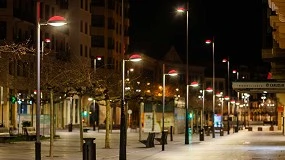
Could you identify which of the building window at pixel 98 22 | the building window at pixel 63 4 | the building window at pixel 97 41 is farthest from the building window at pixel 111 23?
the building window at pixel 63 4

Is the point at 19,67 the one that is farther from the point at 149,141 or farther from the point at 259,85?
the point at 259,85

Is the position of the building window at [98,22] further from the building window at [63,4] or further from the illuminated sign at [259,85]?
the illuminated sign at [259,85]

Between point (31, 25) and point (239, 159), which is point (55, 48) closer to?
point (31, 25)

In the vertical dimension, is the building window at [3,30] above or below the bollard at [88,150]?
above

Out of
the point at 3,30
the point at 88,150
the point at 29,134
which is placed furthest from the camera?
the point at 3,30

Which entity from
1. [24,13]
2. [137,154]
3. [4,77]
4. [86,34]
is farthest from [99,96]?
[86,34]

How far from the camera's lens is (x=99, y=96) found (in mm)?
47906

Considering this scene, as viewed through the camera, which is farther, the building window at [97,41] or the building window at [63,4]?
the building window at [97,41]

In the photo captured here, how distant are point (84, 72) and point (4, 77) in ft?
72.1

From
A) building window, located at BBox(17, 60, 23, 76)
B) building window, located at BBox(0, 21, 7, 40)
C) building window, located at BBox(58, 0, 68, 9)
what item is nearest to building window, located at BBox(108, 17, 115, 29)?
building window, located at BBox(58, 0, 68, 9)

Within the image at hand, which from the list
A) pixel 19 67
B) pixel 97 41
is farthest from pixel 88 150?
pixel 97 41

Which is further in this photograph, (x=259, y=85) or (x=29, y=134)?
(x=29, y=134)

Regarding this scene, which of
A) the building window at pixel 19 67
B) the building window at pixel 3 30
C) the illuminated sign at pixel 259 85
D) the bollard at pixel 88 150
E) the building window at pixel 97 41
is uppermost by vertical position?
the building window at pixel 97 41

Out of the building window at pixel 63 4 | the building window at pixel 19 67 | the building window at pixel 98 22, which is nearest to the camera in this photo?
the building window at pixel 19 67
